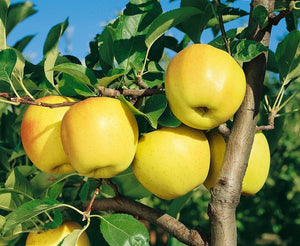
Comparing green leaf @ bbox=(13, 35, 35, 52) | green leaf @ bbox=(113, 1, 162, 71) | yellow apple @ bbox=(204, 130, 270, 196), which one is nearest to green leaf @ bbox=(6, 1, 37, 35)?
green leaf @ bbox=(13, 35, 35, 52)

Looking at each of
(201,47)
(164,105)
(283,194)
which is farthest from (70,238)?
(283,194)

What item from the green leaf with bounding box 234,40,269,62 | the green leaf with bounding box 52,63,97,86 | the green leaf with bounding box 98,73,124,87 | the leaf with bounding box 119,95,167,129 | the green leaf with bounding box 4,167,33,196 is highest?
the green leaf with bounding box 234,40,269,62

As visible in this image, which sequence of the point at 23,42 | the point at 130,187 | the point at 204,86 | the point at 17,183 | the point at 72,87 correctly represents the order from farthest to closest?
the point at 23,42
the point at 130,187
the point at 17,183
the point at 72,87
the point at 204,86

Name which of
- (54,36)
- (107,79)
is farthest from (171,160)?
(54,36)

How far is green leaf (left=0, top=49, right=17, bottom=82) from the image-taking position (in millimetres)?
719

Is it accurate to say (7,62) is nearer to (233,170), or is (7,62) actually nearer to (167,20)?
(167,20)

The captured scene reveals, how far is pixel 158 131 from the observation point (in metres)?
0.73

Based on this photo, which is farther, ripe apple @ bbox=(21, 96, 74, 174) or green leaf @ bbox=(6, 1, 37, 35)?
green leaf @ bbox=(6, 1, 37, 35)

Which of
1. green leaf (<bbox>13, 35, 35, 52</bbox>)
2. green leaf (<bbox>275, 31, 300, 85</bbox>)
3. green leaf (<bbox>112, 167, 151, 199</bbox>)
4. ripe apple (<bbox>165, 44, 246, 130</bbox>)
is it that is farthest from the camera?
green leaf (<bbox>13, 35, 35, 52</bbox>)

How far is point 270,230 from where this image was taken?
3041 millimetres

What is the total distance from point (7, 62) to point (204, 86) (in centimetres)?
37

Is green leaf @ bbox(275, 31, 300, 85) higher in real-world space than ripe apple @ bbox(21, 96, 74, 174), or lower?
higher

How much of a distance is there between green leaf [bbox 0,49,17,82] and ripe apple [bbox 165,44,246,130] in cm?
29

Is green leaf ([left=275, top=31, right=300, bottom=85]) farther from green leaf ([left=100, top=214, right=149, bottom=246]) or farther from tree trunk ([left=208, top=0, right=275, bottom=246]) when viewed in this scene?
green leaf ([left=100, top=214, right=149, bottom=246])
